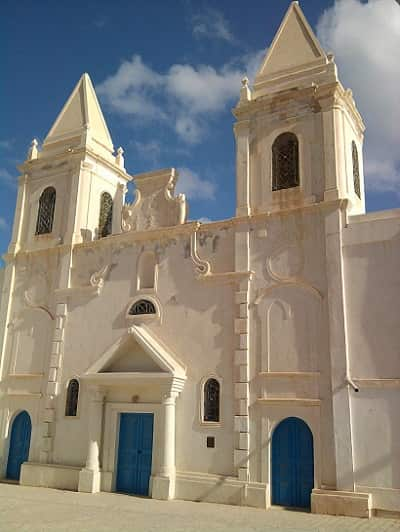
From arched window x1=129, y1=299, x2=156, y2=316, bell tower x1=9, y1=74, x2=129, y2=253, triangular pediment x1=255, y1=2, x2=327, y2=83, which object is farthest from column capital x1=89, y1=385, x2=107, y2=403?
triangular pediment x1=255, y1=2, x2=327, y2=83

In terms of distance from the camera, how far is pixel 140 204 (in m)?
17.1

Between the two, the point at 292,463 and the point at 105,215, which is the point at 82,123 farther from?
the point at 292,463

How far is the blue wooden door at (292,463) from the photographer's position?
12742mm

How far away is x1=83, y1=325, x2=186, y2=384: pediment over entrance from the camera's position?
1474 centimetres

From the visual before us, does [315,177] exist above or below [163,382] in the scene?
above

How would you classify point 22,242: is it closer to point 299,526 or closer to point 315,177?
point 315,177

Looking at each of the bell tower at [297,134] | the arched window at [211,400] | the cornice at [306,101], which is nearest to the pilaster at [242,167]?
the bell tower at [297,134]

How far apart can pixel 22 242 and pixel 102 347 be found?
5525 mm

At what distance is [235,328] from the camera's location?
14406mm

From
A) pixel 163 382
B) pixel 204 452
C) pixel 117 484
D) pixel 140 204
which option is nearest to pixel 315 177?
pixel 140 204

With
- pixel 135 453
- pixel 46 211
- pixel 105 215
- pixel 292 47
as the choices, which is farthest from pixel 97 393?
pixel 292 47

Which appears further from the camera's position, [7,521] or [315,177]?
[315,177]

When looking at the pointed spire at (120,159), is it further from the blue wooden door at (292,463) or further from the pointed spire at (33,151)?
the blue wooden door at (292,463)

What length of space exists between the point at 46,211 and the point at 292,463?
12.0 metres
